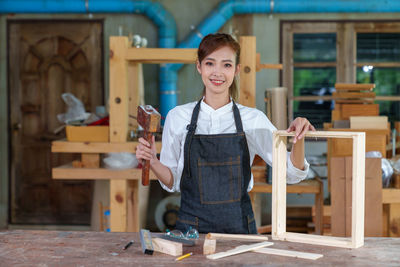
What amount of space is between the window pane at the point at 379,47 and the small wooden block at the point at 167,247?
191 inches

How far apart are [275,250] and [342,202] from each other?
1320 millimetres

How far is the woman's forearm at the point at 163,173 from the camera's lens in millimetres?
2186

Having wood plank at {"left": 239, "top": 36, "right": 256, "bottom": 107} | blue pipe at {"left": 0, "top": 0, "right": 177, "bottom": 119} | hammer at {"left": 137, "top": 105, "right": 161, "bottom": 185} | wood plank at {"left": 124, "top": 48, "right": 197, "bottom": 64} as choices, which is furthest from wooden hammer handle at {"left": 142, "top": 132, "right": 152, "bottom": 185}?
blue pipe at {"left": 0, "top": 0, "right": 177, "bottom": 119}

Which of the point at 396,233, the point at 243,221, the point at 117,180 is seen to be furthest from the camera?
the point at 117,180

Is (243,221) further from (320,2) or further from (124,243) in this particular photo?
(320,2)

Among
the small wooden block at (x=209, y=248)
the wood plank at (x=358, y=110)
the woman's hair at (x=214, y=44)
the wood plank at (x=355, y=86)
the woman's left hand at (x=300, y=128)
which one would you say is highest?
the woman's hair at (x=214, y=44)

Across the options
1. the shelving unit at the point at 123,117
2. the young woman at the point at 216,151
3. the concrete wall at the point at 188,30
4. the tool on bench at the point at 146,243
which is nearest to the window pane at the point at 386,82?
the concrete wall at the point at 188,30

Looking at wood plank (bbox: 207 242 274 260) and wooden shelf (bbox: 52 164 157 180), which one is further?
wooden shelf (bbox: 52 164 157 180)

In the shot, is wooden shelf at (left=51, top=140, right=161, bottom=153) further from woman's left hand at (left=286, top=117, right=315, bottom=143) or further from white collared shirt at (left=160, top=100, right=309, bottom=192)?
woman's left hand at (left=286, top=117, right=315, bottom=143)

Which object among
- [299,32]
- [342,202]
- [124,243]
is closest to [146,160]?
[124,243]

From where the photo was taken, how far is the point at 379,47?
5.94 metres

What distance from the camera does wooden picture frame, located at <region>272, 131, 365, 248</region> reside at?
1736 mm

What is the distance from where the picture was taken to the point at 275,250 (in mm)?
1688

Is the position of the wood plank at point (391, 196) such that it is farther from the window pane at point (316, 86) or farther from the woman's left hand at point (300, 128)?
the window pane at point (316, 86)
